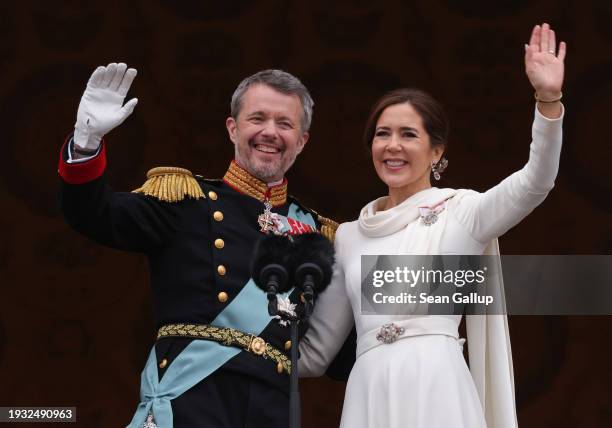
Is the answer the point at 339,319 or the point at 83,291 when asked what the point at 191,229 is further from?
the point at 83,291

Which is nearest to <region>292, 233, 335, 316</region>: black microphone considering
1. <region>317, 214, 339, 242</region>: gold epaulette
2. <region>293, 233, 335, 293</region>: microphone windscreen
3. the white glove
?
<region>293, 233, 335, 293</region>: microphone windscreen

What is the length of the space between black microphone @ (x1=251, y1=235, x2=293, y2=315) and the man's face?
Result: 0.62 m

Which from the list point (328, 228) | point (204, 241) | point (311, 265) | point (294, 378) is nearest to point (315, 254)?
point (311, 265)

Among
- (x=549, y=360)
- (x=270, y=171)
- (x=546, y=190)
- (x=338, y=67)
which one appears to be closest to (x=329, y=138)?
(x=338, y=67)

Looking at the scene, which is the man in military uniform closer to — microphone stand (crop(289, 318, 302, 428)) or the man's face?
the man's face

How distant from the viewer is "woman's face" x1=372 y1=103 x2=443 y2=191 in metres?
3.55

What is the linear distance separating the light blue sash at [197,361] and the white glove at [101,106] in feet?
1.65

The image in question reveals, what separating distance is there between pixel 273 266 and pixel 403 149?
0.66m

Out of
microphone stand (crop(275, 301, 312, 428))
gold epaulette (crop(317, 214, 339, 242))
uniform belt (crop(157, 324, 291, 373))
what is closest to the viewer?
microphone stand (crop(275, 301, 312, 428))

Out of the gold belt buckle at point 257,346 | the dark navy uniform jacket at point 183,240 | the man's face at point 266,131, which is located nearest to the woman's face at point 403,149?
the man's face at point 266,131

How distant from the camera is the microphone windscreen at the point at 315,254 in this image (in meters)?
3.05

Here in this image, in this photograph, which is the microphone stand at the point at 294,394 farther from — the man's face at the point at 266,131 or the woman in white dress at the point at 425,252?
the man's face at the point at 266,131

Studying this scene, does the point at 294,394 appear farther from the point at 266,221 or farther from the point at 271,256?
the point at 266,221

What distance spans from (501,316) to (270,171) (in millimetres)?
676
